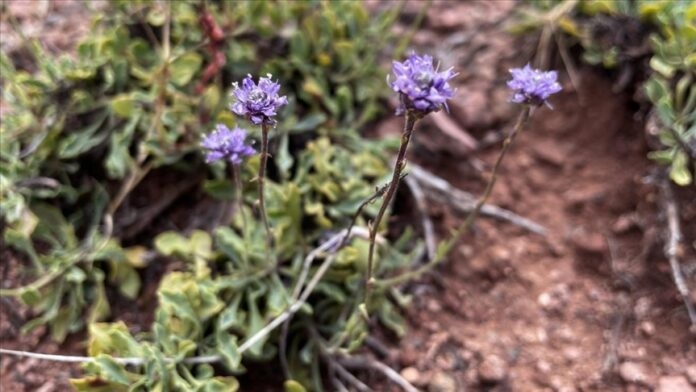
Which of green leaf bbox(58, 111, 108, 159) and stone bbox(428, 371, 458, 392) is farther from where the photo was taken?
green leaf bbox(58, 111, 108, 159)

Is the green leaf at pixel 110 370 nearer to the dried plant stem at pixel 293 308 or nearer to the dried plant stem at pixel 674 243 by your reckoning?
the dried plant stem at pixel 293 308

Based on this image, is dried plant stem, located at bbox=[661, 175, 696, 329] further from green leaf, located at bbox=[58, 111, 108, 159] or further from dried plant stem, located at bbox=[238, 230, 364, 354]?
green leaf, located at bbox=[58, 111, 108, 159]

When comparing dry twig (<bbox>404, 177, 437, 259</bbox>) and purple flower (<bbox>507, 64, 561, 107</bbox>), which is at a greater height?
purple flower (<bbox>507, 64, 561, 107</bbox>)

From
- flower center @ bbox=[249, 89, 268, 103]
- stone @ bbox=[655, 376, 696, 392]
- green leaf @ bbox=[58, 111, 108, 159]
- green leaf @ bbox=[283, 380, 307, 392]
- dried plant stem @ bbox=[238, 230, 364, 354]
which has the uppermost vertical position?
green leaf @ bbox=[58, 111, 108, 159]

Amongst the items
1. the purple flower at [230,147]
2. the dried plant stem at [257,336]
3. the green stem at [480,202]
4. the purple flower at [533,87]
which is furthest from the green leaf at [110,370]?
Answer: the purple flower at [533,87]

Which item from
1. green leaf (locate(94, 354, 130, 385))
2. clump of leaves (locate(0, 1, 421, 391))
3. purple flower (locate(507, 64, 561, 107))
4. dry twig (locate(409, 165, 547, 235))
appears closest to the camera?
purple flower (locate(507, 64, 561, 107))

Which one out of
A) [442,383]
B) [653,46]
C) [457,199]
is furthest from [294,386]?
[653,46]

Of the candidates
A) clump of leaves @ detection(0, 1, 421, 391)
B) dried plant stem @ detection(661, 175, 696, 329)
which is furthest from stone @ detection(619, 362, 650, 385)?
clump of leaves @ detection(0, 1, 421, 391)
